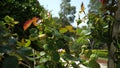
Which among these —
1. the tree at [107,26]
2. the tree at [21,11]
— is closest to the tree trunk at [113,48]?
the tree at [107,26]

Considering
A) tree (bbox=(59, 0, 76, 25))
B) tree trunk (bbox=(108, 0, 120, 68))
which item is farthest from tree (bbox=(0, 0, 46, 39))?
tree (bbox=(59, 0, 76, 25))

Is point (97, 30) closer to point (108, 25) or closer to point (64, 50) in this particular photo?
point (108, 25)

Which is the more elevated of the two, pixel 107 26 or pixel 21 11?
pixel 21 11

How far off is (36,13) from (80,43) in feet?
17.3

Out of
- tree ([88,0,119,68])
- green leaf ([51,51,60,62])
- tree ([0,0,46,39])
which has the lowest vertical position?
green leaf ([51,51,60,62])

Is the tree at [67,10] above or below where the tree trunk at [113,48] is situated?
above

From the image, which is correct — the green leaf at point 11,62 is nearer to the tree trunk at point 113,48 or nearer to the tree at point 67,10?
the tree trunk at point 113,48

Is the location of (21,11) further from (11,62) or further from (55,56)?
(11,62)

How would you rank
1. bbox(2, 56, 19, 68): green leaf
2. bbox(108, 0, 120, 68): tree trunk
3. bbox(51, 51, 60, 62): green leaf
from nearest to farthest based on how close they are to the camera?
bbox(2, 56, 19, 68): green leaf
bbox(51, 51, 60, 62): green leaf
bbox(108, 0, 120, 68): tree trunk

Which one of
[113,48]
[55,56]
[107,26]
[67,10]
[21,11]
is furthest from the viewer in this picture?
[67,10]

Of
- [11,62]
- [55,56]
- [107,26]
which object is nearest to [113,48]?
[107,26]

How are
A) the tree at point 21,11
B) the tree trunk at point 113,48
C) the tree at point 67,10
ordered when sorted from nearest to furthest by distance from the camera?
the tree trunk at point 113,48
the tree at point 21,11
the tree at point 67,10

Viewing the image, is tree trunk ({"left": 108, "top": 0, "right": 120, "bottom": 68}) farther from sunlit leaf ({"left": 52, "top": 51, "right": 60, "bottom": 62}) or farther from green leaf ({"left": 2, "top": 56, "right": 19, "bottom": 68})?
green leaf ({"left": 2, "top": 56, "right": 19, "bottom": 68})

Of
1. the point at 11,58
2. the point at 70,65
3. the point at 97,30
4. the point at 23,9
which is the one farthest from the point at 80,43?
the point at 23,9
